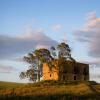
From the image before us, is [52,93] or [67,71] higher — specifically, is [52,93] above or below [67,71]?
below

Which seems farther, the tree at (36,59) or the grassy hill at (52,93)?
the tree at (36,59)

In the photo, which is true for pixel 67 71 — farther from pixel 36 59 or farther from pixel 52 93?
pixel 52 93

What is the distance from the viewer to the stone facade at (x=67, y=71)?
91.6 m

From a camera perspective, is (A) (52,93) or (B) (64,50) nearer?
(A) (52,93)

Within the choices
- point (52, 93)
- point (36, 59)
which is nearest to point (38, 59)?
point (36, 59)

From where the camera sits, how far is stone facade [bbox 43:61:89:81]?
91625mm

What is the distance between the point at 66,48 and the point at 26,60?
12.5 meters

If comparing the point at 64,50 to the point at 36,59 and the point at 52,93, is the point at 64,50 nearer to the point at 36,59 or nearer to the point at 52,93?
the point at 36,59

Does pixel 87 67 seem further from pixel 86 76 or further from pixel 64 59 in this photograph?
pixel 64 59

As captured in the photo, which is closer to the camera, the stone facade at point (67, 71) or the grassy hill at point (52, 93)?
the grassy hill at point (52, 93)

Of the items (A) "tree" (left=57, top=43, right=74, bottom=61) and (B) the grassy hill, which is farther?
(A) "tree" (left=57, top=43, right=74, bottom=61)

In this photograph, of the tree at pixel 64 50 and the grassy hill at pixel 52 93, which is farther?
the tree at pixel 64 50

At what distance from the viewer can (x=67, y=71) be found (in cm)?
9356

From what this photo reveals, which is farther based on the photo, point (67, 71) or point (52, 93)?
point (67, 71)
